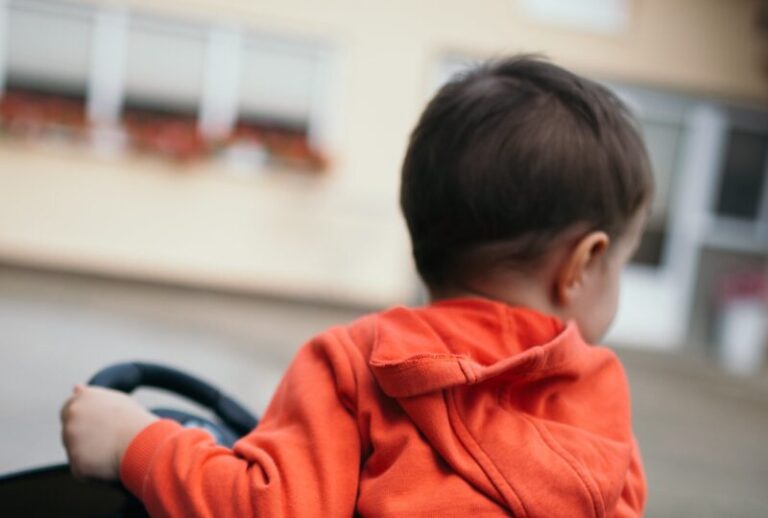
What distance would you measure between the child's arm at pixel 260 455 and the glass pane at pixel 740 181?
10.0 m

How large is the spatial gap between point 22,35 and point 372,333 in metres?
9.22

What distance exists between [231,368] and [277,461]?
4051mm

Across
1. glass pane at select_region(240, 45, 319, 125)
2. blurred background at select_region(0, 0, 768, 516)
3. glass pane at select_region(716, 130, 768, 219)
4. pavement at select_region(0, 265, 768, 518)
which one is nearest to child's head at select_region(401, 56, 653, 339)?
pavement at select_region(0, 265, 768, 518)

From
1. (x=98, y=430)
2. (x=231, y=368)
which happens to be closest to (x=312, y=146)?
(x=231, y=368)

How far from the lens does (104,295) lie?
25.3 feet

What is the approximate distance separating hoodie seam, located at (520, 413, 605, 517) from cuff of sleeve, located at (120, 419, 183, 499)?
0.38 metres

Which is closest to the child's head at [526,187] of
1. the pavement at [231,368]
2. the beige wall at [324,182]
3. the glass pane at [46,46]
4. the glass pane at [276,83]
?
the pavement at [231,368]

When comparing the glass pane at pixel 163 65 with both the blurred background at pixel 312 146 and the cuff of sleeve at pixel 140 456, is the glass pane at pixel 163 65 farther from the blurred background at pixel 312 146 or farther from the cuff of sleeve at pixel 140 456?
the cuff of sleeve at pixel 140 456

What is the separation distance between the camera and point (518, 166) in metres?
0.87

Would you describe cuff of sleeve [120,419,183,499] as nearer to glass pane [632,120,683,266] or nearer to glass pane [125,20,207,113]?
glass pane [125,20,207,113]

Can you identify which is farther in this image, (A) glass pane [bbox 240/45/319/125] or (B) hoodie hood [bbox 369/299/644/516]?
(A) glass pane [bbox 240/45/319/125]

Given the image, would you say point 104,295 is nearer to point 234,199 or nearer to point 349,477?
point 234,199

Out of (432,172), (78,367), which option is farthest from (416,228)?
(78,367)

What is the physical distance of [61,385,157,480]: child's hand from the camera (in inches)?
36.4
